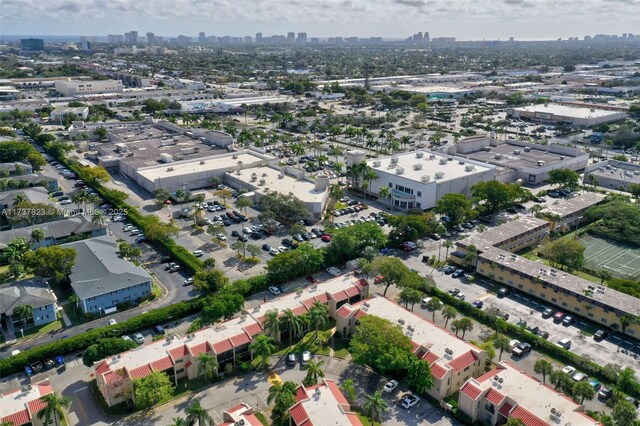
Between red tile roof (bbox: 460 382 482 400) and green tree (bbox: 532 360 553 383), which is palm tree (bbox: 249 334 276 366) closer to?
red tile roof (bbox: 460 382 482 400)

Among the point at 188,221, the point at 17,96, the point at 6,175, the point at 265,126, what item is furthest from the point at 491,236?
the point at 17,96

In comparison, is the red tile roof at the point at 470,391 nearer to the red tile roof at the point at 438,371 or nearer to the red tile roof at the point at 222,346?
the red tile roof at the point at 438,371

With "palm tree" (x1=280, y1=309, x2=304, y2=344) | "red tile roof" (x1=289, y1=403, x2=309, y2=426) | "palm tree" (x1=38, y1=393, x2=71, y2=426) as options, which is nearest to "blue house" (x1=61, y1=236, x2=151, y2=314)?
"palm tree" (x1=38, y1=393, x2=71, y2=426)

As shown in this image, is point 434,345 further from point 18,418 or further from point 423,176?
point 423,176

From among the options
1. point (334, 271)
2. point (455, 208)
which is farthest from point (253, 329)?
point (455, 208)

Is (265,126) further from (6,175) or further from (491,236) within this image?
Answer: (491,236)
